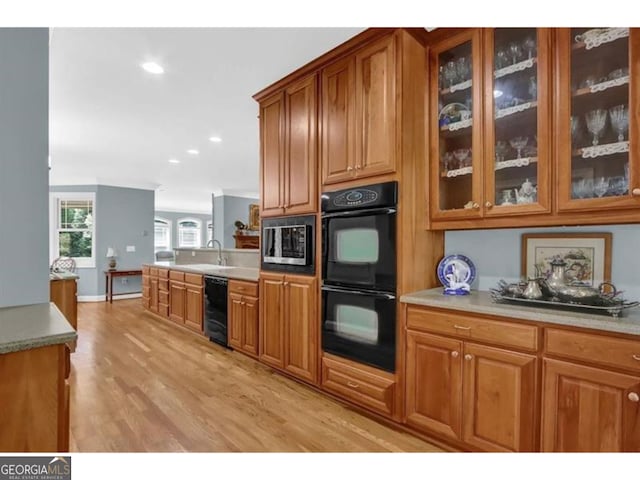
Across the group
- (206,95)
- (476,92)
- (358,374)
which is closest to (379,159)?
(476,92)

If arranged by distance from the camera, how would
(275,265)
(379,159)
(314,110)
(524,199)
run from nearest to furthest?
(524,199) → (379,159) → (314,110) → (275,265)

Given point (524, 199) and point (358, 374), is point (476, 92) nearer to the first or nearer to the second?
point (524, 199)

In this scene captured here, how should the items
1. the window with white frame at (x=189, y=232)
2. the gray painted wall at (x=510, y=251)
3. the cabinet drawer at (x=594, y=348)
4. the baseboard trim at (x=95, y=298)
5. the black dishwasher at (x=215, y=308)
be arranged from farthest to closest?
the window with white frame at (x=189, y=232) < the baseboard trim at (x=95, y=298) < the black dishwasher at (x=215, y=308) < the gray painted wall at (x=510, y=251) < the cabinet drawer at (x=594, y=348)

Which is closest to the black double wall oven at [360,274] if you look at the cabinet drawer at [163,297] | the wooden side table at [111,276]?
the cabinet drawer at [163,297]

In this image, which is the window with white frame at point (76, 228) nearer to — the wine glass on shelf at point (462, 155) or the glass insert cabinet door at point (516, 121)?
the wine glass on shelf at point (462, 155)

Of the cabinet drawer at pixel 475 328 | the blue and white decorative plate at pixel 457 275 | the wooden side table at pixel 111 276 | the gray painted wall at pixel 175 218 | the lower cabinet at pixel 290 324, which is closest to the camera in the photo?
the cabinet drawer at pixel 475 328

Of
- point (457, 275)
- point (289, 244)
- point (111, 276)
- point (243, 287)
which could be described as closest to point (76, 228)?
point (111, 276)

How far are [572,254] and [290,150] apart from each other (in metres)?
2.02

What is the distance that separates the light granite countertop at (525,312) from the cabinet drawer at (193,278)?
114 inches

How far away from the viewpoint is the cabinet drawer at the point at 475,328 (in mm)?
1597

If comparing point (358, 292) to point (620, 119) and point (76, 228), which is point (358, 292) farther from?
point (76, 228)

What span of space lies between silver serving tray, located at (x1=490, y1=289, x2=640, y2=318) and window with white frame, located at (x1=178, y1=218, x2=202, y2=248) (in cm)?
1208
